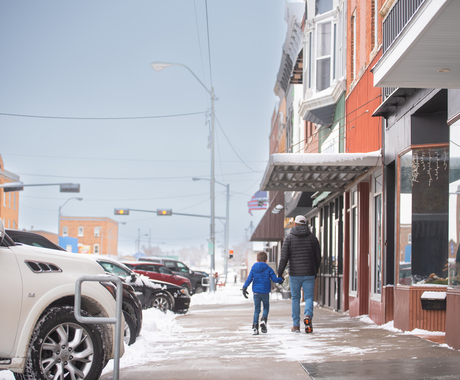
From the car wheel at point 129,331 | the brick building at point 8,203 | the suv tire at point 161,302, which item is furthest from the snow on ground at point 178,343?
the brick building at point 8,203

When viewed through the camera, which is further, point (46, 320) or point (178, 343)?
point (178, 343)

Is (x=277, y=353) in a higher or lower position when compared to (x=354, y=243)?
lower

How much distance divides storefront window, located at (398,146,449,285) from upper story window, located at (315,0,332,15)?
27.0 ft

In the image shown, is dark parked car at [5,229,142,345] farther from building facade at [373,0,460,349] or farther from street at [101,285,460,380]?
building facade at [373,0,460,349]

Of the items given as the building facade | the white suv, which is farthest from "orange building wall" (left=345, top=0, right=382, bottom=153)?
the white suv

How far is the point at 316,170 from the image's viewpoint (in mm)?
13031

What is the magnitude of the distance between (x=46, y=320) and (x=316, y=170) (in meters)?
8.62

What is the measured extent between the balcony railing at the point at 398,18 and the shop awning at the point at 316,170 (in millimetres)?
2538

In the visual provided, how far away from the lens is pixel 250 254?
70.9m

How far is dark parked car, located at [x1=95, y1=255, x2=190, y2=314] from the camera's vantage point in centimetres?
1467

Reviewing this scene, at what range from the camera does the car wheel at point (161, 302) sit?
1526 cm

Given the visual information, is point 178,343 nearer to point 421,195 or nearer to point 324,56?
point 421,195

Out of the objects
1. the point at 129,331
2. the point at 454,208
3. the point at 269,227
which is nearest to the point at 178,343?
the point at 129,331

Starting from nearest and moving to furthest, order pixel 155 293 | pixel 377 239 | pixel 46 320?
pixel 46 320
pixel 377 239
pixel 155 293
